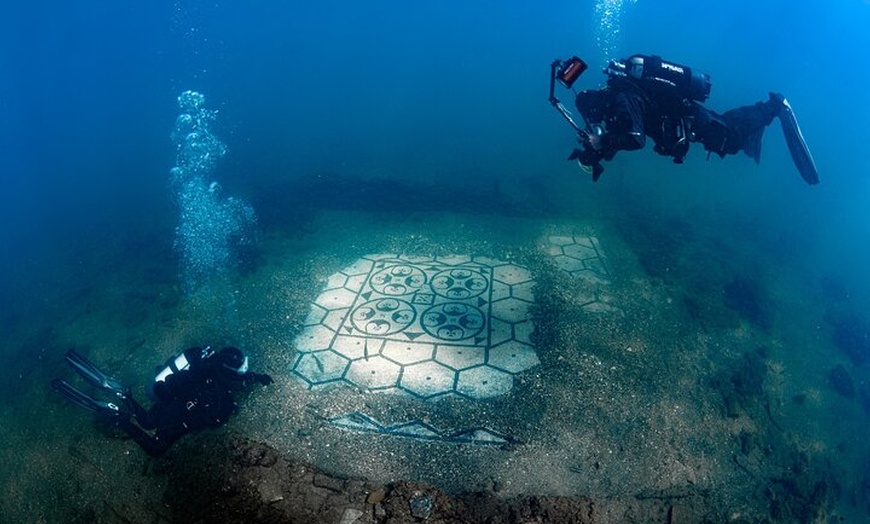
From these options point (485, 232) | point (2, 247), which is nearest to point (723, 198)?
point (485, 232)

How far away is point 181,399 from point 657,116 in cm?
871

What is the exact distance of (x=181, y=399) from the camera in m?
7.50

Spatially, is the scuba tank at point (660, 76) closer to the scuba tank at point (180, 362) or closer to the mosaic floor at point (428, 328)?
the mosaic floor at point (428, 328)

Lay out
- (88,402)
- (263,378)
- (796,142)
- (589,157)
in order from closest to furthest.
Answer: (589,157) < (88,402) < (796,142) < (263,378)

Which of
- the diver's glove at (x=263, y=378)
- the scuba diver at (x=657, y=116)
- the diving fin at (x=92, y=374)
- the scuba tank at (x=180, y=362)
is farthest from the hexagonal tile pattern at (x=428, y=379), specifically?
the diving fin at (x=92, y=374)

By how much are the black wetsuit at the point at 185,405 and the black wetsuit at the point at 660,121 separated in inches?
263

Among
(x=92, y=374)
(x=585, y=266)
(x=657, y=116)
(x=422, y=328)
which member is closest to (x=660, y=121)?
(x=657, y=116)

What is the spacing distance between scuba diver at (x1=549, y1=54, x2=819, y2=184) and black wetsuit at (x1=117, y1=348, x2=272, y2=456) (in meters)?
6.63

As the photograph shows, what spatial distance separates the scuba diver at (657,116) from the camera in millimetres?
5713

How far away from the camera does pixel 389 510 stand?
6152 millimetres

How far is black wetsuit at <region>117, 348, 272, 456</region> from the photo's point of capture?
24.0 feet

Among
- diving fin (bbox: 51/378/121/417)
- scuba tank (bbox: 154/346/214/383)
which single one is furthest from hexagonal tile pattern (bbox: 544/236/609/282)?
diving fin (bbox: 51/378/121/417)

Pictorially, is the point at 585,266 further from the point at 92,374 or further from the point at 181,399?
the point at 92,374

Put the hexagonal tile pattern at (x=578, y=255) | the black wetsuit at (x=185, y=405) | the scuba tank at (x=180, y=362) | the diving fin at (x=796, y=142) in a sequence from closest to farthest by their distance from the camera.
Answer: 1. the black wetsuit at (x=185, y=405)
2. the scuba tank at (x=180, y=362)
3. the diving fin at (x=796, y=142)
4. the hexagonal tile pattern at (x=578, y=255)
